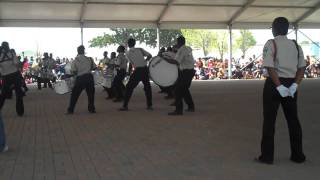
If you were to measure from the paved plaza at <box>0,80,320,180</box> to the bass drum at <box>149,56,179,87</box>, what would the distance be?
35.6 inches

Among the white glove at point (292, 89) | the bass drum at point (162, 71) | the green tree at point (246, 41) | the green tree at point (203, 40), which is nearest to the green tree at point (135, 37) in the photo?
the green tree at point (203, 40)

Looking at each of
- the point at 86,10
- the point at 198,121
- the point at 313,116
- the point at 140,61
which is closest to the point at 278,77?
the point at 198,121

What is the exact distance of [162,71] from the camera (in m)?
13.3

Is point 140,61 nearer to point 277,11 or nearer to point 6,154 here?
point 6,154

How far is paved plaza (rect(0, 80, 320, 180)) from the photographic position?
6047 mm

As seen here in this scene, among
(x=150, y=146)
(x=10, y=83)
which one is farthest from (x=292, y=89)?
(x=10, y=83)

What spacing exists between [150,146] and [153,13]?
21.4 m

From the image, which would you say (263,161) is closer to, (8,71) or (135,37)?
(8,71)

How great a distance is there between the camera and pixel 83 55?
12.5 m

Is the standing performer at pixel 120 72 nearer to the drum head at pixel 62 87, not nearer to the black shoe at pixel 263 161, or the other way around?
the drum head at pixel 62 87

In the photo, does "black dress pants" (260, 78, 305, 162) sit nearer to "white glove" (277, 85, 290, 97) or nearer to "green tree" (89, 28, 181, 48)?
"white glove" (277, 85, 290, 97)

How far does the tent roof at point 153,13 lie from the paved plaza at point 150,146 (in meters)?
14.4

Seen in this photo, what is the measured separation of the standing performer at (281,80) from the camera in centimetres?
629

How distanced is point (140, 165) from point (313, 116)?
5653 mm
